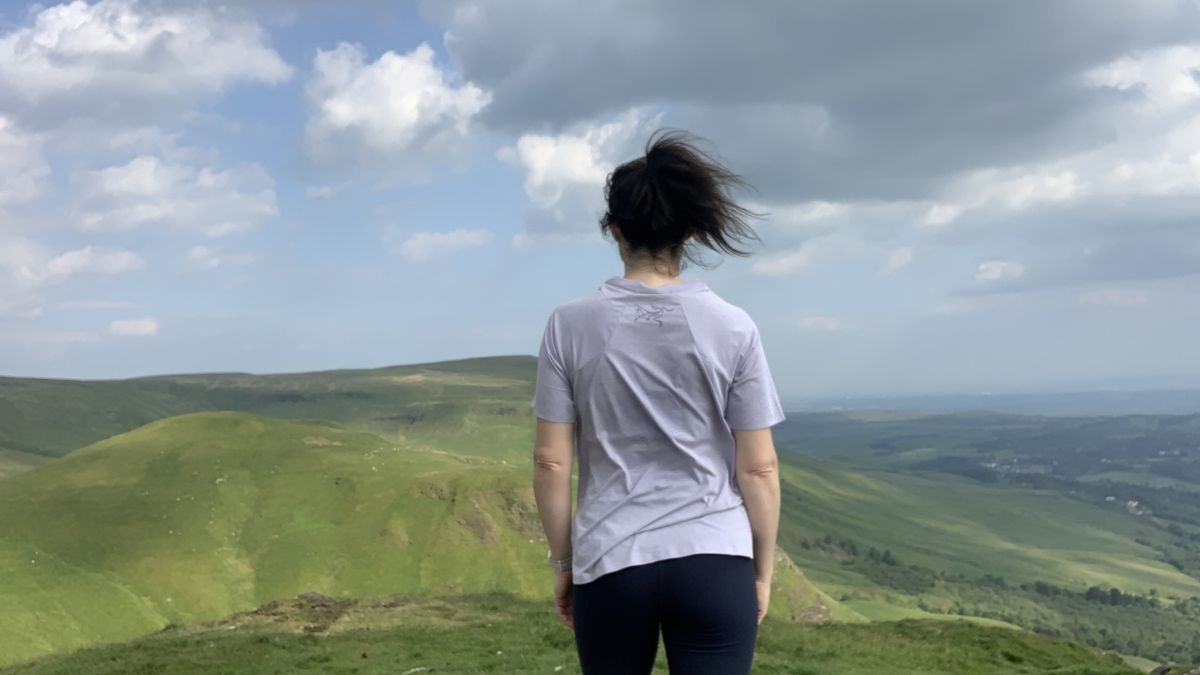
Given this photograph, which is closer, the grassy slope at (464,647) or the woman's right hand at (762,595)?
the woman's right hand at (762,595)

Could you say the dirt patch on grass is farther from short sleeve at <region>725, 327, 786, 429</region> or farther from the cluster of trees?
the cluster of trees

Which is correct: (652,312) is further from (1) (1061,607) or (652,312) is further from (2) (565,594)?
(1) (1061,607)

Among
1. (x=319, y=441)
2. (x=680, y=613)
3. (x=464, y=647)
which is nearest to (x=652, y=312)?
(x=680, y=613)

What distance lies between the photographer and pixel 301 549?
76000 millimetres

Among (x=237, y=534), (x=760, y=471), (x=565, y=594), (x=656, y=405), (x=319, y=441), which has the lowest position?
(x=237, y=534)

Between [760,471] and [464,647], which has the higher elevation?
[760,471]

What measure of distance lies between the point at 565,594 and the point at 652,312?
1.73 meters

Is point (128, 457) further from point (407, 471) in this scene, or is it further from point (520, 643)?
point (520, 643)

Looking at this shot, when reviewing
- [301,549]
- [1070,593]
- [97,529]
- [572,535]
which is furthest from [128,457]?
[1070,593]

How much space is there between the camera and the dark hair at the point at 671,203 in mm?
4996

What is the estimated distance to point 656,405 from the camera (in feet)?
15.7

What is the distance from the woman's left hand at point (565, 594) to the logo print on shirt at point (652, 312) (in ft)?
4.94

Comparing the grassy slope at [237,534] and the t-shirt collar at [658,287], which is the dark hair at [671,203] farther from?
the grassy slope at [237,534]

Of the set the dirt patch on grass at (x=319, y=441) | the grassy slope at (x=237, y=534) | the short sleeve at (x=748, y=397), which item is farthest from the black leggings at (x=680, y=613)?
the dirt patch on grass at (x=319, y=441)
